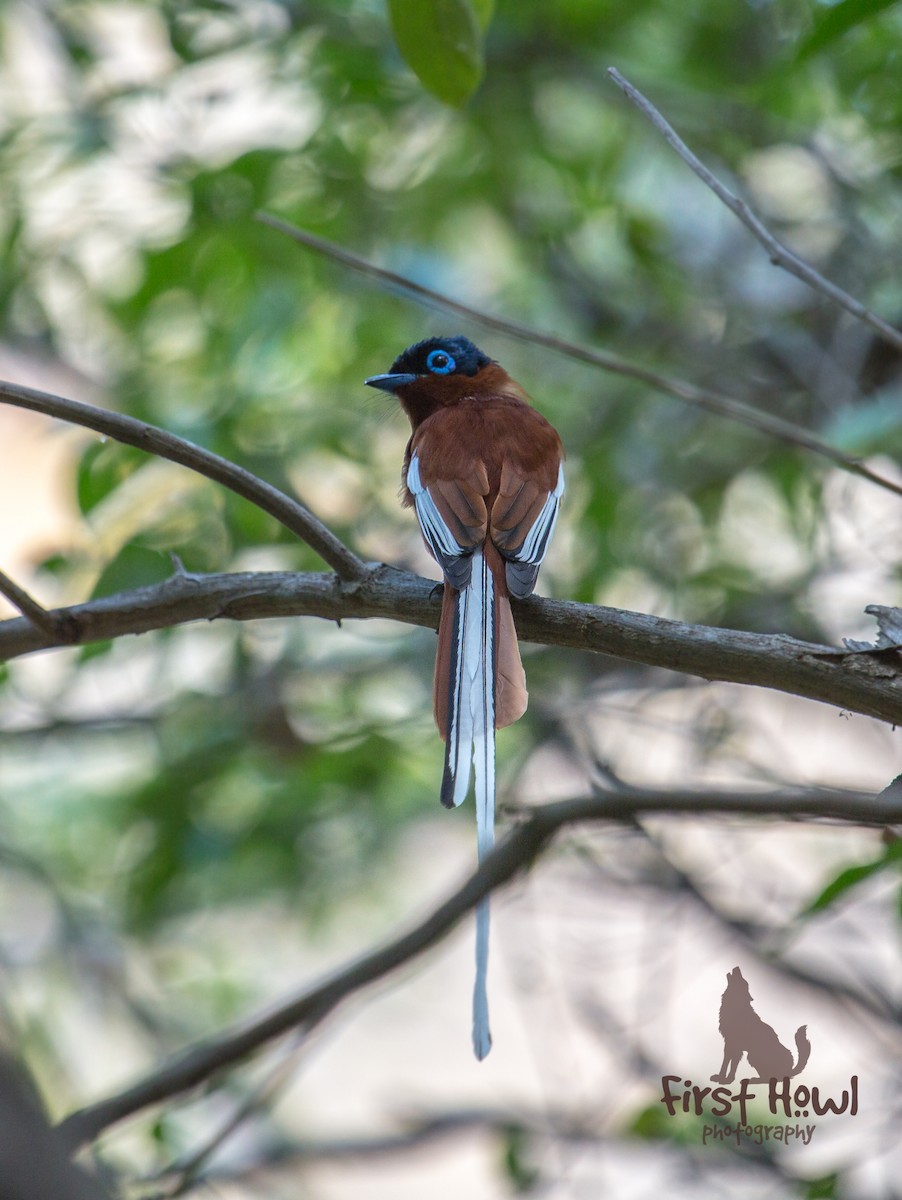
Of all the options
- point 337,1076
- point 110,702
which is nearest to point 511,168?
point 110,702

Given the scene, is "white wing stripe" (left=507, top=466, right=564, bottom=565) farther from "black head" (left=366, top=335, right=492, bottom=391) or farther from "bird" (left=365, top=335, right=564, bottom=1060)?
"black head" (left=366, top=335, right=492, bottom=391)

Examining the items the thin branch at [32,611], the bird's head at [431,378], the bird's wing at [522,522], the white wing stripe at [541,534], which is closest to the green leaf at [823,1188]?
the bird's wing at [522,522]

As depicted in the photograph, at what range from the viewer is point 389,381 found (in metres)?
3.66

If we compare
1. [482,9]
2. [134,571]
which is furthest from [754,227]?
[134,571]

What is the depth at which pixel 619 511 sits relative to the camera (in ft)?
14.3

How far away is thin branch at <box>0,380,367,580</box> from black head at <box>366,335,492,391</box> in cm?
→ 171

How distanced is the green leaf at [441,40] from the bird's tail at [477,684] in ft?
3.11

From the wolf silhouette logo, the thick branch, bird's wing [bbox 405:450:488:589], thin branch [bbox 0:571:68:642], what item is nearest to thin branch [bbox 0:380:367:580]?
the thick branch

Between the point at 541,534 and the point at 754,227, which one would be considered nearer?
the point at 754,227

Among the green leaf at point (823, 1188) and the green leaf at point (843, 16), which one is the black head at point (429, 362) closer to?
the green leaf at point (843, 16)

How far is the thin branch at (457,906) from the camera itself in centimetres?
148

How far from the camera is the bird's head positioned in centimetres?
371

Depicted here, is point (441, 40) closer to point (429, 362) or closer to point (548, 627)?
point (548, 627)

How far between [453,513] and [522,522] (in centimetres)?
16
